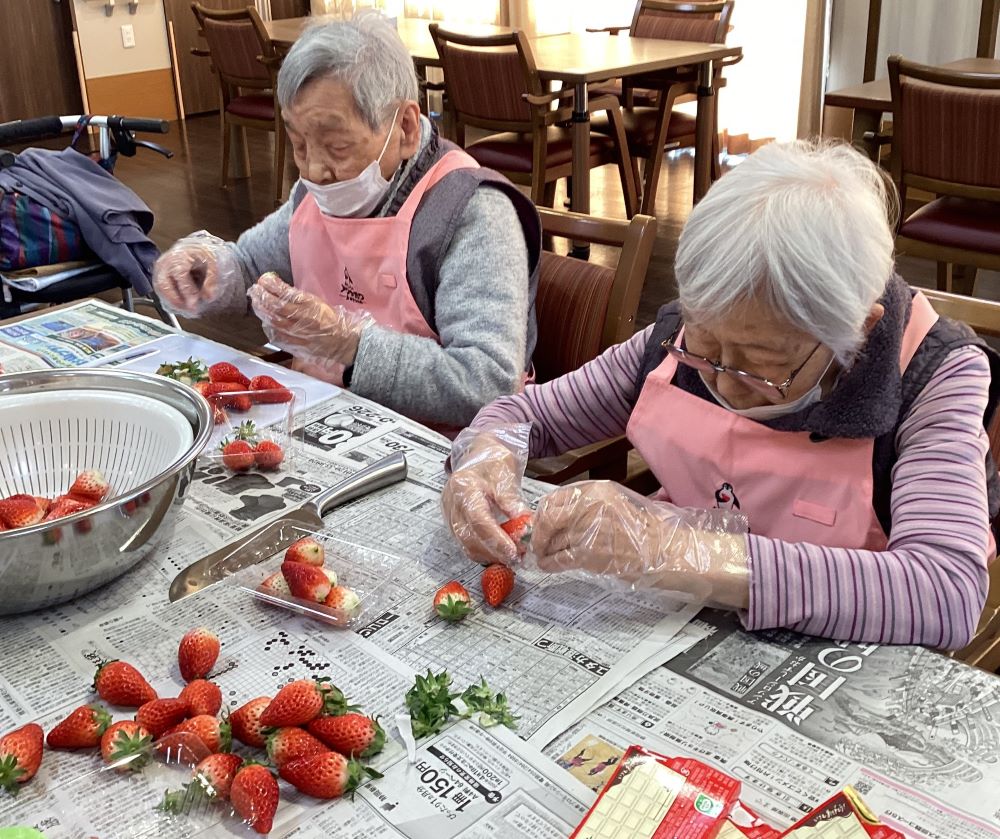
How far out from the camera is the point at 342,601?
1.07 m

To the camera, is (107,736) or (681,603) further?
(681,603)

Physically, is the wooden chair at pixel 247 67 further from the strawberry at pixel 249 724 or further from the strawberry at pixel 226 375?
the strawberry at pixel 249 724

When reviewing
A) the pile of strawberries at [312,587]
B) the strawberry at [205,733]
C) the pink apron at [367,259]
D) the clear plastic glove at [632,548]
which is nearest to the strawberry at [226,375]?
the pink apron at [367,259]

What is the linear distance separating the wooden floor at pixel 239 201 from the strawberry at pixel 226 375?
2.16 m

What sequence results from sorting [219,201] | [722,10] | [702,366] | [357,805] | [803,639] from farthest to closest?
[219,201] → [722,10] → [702,366] → [803,639] → [357,805]

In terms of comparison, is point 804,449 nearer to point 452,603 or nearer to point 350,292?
point 452,603

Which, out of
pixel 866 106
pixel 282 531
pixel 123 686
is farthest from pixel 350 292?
pixel 866 106

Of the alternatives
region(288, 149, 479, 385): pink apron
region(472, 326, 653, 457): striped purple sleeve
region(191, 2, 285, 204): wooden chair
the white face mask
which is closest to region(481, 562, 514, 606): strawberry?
region(472, 326, 653, 457): striped purple sleeve

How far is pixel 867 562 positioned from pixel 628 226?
0.84 metres

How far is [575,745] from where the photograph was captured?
0.90 meters

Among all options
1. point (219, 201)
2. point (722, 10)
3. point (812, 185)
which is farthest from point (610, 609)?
point (219, 201)

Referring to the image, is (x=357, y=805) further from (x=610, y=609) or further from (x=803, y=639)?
(x=803, y=639)

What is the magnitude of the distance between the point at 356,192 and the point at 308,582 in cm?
91

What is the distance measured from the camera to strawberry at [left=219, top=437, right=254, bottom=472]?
1397mm
